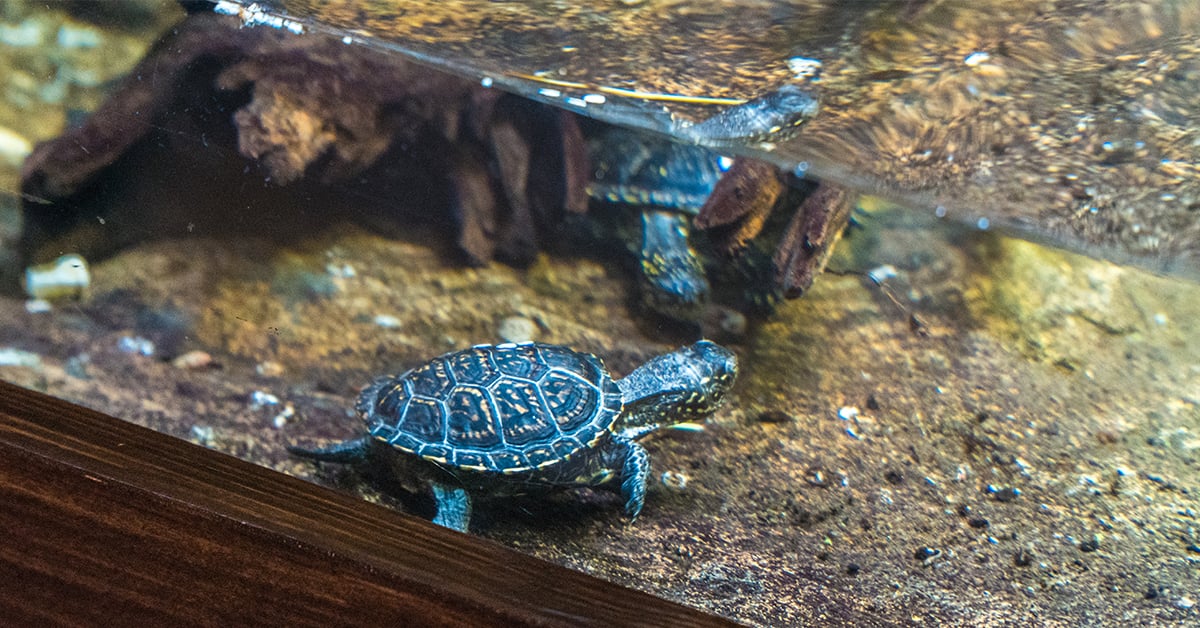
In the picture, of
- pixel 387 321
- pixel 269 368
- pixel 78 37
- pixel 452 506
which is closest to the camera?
pixel 452 506

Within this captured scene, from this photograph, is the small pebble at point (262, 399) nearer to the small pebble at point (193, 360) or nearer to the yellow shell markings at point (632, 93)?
the small pebble at point (193, 360)

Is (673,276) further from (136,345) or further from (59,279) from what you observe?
(59,279)

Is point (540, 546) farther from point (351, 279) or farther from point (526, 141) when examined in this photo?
point (526, 141)

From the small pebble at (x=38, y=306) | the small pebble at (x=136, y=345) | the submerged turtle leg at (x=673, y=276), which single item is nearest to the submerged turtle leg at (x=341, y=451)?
the small pebble at (x=136, y=345)

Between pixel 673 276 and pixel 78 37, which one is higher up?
pixel 78 37

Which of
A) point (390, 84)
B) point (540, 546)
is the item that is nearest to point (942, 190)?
point (390, 84)

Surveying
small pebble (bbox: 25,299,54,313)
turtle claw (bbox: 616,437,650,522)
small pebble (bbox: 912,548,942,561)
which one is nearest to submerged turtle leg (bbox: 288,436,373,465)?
turtle claw (bbox: 616,437,650,522)

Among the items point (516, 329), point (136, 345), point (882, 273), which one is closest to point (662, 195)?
point (882, 273)
